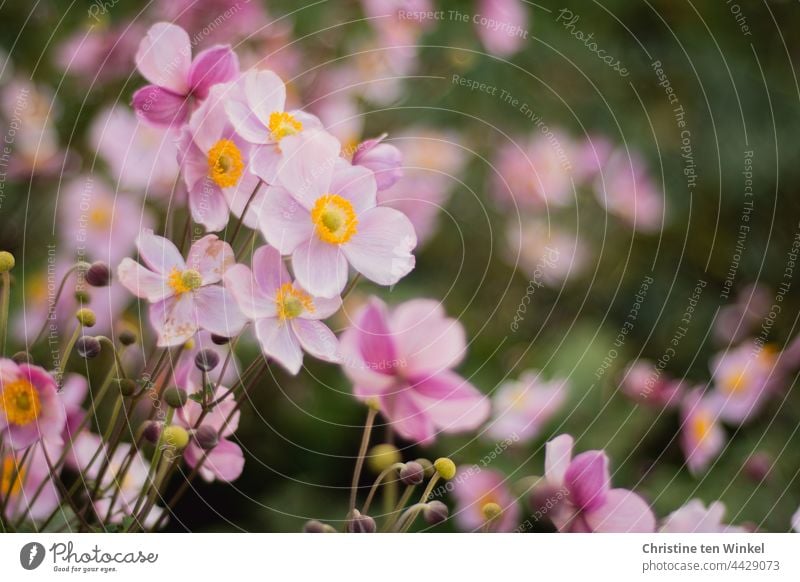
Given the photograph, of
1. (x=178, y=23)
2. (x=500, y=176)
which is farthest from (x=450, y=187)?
(x=178, y=23)

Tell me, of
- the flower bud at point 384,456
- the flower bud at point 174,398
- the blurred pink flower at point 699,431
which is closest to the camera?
the flower bud at point 174,398

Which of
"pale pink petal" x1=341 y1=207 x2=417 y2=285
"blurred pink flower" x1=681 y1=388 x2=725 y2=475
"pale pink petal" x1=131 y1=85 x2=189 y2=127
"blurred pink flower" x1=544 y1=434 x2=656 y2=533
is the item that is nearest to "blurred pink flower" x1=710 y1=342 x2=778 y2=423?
"blurred pink flower" x1=681 y1=388 x2=725 y2=475

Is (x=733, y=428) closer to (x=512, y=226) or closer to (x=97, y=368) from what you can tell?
(x=512, y=226)

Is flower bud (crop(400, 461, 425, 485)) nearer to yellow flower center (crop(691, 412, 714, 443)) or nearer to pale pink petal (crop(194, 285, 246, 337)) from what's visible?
pale pink petal (crop(194, 285, 246, 337))

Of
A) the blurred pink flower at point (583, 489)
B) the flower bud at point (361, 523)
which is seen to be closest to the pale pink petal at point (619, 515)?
the blurred pink flower at point (583, 489)

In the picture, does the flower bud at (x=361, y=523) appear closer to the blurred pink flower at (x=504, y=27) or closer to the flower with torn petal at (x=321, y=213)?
the flower with torn petal at (x=321, y=213)
